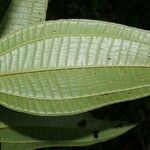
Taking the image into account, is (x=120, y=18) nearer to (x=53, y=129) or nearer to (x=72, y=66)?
(x=53, y=129)

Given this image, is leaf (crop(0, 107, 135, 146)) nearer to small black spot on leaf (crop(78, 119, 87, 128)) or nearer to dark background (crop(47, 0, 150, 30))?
small black spot on leaf (crop(78, 119, 87, 128))

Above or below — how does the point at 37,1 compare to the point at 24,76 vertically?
above

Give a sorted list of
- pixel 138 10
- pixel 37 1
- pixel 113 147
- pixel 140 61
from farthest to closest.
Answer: pixel 138 10, pixel 113 147, pixel 37 1, pixel 140 61

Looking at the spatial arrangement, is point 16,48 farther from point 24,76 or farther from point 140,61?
point 140,61

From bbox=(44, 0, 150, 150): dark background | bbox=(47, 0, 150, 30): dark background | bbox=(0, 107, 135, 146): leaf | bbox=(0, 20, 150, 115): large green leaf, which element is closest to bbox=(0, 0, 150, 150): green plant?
bbox=(0, 20, 150, 115): large green leaf

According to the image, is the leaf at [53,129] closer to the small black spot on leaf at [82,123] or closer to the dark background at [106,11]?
the small black spot on leaf at [82,123]

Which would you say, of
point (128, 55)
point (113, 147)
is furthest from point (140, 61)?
point (113, 147)

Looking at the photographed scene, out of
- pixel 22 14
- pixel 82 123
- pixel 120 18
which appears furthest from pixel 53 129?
pixel 120 18
